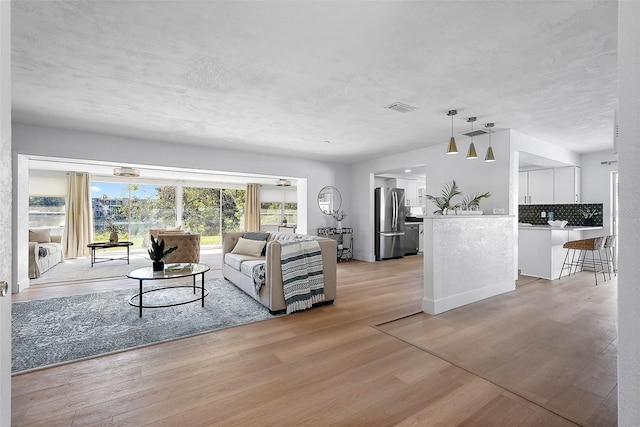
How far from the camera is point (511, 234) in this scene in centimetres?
437

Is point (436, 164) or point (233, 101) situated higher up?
point (233, 101)

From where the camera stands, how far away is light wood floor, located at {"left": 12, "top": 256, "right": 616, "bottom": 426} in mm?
1732

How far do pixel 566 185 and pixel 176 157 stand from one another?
7.60 metres

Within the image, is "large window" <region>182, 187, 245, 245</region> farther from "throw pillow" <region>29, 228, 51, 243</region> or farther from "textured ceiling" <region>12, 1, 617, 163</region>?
"textured ceiling" <region>12, 1, 617, 163</region>

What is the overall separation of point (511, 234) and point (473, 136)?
163 cm

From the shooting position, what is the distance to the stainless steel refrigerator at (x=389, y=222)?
7.29 m

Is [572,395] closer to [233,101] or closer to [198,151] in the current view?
[233,101]

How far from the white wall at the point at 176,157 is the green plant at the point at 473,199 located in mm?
3142

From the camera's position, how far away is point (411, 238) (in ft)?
26.9

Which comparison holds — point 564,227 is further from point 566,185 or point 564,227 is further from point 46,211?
→ point 46,211

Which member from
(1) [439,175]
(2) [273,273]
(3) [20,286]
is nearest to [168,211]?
(3) [20,286]

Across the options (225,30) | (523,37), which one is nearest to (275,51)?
(225,30)

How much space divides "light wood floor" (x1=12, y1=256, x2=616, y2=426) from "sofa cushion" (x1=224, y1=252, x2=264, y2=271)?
1.31 m

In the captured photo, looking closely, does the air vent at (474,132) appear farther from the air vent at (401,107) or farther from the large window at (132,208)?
the large window at (132,208)
